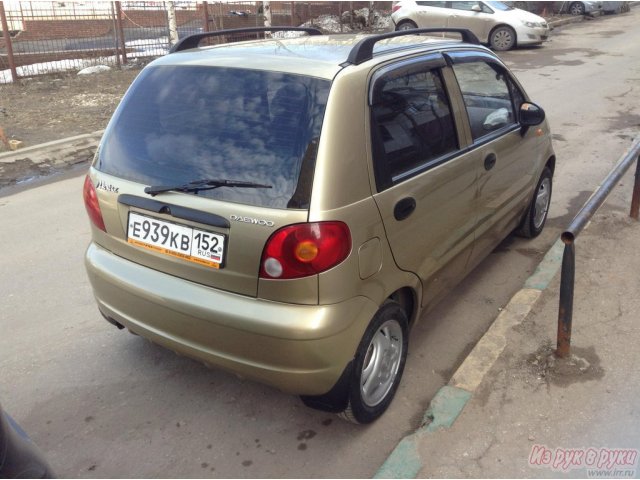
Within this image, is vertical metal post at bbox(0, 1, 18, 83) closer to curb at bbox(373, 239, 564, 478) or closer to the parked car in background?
curb at bbox(373, 239, 564, 478)

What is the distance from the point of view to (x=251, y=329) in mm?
2398

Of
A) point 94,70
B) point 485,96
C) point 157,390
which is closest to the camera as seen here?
point 157,390

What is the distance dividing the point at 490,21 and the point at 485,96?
46.7 feet

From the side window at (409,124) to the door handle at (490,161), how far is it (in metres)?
0.37

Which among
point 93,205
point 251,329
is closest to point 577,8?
point 93,205

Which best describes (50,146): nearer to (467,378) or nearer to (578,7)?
(467,378)

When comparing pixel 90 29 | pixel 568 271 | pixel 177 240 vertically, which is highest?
pixel 90 29

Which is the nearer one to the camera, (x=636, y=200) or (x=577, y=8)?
(x=636, y=200)

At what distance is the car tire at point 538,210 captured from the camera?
468cm

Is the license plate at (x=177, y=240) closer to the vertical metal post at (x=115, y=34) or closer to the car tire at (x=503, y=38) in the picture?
the vertical metal post at (x=115, y=34)

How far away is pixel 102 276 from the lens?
2.86m

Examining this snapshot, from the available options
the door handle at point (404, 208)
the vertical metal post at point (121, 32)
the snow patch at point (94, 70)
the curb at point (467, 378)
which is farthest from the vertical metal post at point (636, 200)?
the vertical metal post at point (121, 32)

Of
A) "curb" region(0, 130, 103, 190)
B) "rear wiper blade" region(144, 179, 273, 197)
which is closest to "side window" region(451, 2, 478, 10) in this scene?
"curb" region(0, 130, 103, 190)

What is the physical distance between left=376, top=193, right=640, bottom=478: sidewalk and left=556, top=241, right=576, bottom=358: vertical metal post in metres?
0.14
